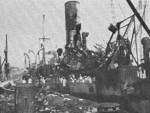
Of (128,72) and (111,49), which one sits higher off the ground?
(111,49)

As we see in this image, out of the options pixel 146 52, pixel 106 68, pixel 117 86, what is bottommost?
pixel 117 86

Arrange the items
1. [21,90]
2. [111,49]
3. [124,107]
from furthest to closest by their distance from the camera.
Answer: [111,49] < [124,107] < [21,90]

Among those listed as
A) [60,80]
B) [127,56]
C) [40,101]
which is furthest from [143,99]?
[60,80]

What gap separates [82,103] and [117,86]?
292 cm

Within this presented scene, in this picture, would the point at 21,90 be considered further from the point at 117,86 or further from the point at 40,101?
the point at 117,86

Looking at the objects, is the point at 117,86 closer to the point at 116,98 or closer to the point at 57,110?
the point at 116,98

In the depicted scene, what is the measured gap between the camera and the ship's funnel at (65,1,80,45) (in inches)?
1118

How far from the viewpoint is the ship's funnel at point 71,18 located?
2841cm

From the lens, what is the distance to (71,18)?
29047 millimetres

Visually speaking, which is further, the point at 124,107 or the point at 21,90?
the point at 124,107

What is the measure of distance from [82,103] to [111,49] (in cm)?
521

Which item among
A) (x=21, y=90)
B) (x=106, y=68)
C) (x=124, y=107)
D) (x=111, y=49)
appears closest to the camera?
(x=21, y=90)

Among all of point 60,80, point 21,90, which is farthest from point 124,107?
point 60,80

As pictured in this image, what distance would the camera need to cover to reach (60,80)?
96.5 ft
